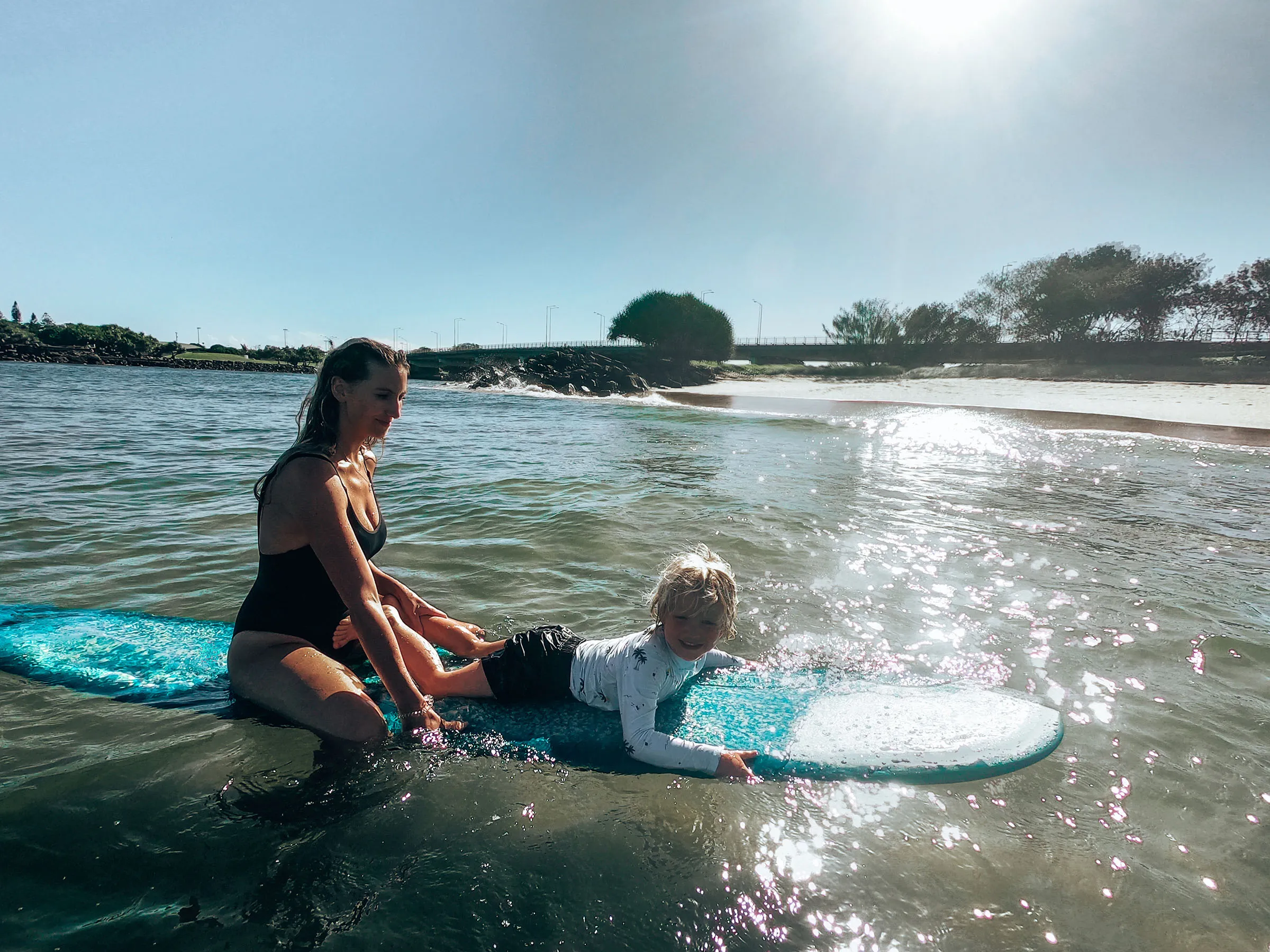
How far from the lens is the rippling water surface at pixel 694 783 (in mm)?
2234

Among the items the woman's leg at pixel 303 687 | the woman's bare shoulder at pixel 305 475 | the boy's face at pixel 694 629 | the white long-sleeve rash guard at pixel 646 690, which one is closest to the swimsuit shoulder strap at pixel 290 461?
the woman's bare shoulder at pixel 305 475

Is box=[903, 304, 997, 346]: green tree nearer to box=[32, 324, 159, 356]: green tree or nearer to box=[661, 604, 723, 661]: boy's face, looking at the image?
box=[661, 604, 723, 661]: boy's face

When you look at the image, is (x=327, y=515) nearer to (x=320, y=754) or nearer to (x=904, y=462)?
(x=320, y=754)

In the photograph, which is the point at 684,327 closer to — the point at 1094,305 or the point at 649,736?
the point at 1094,305

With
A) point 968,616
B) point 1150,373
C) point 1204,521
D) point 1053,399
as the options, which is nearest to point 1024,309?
point 1150,373

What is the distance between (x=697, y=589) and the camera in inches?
112

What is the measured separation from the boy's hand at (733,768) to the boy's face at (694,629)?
49 centimetres

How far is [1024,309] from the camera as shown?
6328 cm

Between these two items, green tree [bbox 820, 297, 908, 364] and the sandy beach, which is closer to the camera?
the sandy beach

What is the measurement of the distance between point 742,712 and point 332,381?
2.79 m

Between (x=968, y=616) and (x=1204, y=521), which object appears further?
(x=1204, y=521)

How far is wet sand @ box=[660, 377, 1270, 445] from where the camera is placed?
72.0 feet

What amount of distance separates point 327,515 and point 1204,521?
10.4 meters

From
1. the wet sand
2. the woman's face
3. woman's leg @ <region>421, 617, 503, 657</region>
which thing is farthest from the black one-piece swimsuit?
the wet sand
